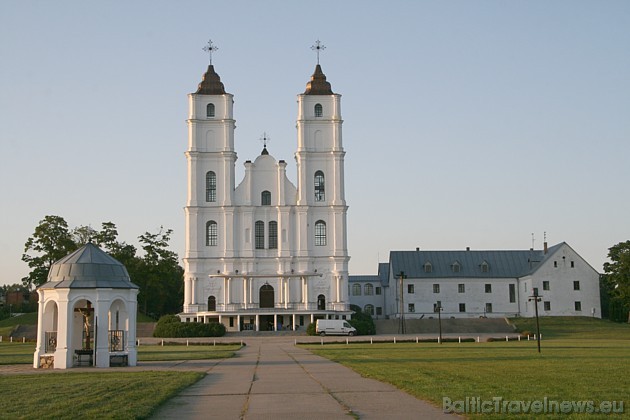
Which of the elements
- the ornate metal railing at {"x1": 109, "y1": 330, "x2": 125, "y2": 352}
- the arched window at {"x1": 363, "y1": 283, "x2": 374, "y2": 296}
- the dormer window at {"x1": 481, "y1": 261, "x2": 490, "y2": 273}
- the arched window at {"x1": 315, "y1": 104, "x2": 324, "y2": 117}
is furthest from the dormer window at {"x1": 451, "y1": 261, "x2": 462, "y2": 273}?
the ornate metal railing at {"x1": 109, "y1": 330, "x2": 125, "y2": 352}

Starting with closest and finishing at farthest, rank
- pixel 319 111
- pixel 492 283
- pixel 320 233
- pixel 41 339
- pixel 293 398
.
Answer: pixel 293 398 < pixel 41 339 < pixel 320 233 < pixel 319 111 < pixel 492 283

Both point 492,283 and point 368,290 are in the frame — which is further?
point 368,290

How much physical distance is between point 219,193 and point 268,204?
5.24m

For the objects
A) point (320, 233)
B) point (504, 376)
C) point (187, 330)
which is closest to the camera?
point (504, 376)

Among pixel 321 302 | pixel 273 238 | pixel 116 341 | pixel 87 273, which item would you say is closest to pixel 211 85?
pixel 273 238

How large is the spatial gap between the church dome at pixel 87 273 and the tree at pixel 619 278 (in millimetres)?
58309

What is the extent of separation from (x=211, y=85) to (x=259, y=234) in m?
16.3

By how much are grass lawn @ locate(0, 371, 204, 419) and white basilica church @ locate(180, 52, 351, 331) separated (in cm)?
5616

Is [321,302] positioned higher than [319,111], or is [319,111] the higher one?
[319,111]

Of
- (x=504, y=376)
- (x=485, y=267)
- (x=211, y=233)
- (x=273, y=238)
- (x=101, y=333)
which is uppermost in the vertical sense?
(x=211, y=233)

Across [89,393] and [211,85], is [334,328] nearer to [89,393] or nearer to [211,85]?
[211,85]

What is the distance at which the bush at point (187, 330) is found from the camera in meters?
70.1

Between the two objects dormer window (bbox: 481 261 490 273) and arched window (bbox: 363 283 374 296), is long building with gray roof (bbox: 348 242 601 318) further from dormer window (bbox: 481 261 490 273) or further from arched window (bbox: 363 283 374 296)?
arched window (bbox: 363 283 374 296)

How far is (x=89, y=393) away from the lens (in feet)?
64.9
